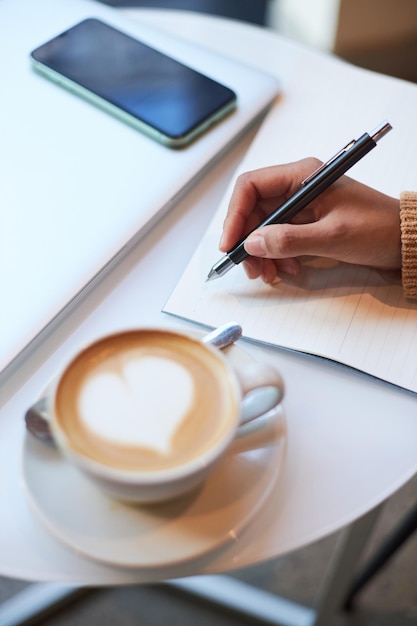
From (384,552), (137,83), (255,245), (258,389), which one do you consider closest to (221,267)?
(255,245)

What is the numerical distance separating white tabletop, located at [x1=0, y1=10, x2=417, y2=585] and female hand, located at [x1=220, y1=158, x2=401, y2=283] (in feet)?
0.20

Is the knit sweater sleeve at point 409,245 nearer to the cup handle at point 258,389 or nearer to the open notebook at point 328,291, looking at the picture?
the open notebook at point 328,291

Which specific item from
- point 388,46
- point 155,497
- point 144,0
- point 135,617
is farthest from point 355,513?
point 144,0

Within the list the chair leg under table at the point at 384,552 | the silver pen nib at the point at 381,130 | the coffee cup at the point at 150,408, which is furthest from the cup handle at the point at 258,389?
the chair leg under table at the point at 384,552

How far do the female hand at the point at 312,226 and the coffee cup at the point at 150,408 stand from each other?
0.16 m

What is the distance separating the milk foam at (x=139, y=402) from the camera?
0.43 metres

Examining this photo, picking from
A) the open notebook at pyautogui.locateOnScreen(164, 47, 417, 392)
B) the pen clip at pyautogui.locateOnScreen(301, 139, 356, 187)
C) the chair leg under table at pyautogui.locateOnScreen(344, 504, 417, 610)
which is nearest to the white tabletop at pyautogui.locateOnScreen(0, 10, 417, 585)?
the open notebook at pyautogui.locateOnScreen(164, 47, 417, 392)

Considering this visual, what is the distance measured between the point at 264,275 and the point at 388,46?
1.33 meters

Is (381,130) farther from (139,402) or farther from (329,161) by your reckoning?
(139,402)

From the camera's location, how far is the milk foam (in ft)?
1.41

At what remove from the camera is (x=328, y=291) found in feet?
2.03

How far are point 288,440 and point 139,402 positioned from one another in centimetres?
14

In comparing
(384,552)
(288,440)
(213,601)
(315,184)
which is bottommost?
(213,601)

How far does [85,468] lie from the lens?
410mm
